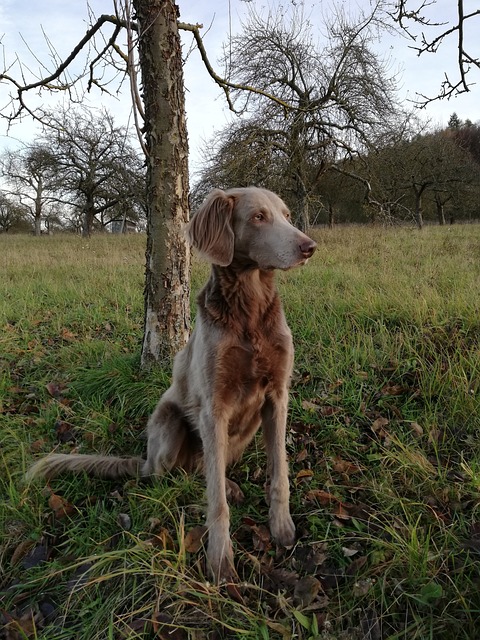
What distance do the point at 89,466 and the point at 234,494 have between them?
0.88 meters

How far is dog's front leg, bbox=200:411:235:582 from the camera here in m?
1.94

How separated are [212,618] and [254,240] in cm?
168

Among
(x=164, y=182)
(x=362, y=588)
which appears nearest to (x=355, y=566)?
(x=362, y=588)

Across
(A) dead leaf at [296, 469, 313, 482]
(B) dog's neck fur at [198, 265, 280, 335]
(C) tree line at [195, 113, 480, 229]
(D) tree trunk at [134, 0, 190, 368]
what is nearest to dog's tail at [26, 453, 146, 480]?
(A) dead leaf at [296, 469, 313, 482]

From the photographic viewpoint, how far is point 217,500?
2078 mm

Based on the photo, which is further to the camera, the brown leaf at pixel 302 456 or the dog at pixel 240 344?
the brown leaf at pixel 302 456

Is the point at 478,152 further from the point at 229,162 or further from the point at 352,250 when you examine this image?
the point at 352,250

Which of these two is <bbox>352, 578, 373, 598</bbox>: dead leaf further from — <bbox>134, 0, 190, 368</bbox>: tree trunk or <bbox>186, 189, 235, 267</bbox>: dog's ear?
<bbox>134, 0, 190, 368</bbox>: tree trunk

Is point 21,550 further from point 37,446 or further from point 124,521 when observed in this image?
point 37,446

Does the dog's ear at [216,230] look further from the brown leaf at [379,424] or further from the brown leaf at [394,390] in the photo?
the brown leaf at [394,390]

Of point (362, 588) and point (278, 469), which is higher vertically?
point (278, 469)

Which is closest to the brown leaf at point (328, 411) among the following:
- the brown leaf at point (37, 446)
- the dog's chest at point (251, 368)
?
the dog's chest at point (251, 368)

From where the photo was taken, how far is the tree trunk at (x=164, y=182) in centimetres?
333

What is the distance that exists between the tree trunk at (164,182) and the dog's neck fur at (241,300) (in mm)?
1309
